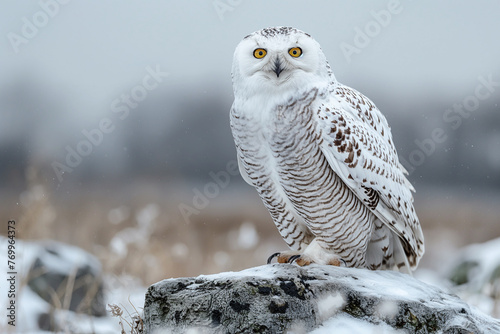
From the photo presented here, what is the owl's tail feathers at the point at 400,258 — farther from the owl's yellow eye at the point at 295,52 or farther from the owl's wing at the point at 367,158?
the owl's yellow eye at the point at 295,52

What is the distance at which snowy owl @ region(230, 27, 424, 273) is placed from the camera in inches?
92.7

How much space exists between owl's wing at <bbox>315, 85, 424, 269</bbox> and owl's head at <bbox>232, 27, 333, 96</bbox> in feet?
0.53

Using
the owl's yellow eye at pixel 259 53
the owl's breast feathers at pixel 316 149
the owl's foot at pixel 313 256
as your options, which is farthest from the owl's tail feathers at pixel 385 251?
the owl's yellow eye at pixel 259 53

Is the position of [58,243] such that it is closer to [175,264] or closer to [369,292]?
[175,264]

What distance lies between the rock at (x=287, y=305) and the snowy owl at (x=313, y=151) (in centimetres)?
36

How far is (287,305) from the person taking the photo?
1974 millimetres

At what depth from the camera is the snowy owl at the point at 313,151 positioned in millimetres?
2354

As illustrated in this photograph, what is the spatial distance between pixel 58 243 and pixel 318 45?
268 cm

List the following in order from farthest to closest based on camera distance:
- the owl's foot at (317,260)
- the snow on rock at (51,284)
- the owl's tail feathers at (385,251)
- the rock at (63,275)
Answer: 1. the rock at (63,275)
2. the snow on rock at (51,284)
3. the owl's tail feathers at (385,251)
4. the owl's foot at (317,260)

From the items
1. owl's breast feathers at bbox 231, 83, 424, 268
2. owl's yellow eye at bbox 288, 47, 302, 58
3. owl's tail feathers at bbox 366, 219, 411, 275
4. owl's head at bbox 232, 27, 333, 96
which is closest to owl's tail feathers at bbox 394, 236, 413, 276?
owl's tail feathers at bbox 366, 219, 411, 275

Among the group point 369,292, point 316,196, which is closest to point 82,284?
point 316,196

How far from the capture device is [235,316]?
1.95 m

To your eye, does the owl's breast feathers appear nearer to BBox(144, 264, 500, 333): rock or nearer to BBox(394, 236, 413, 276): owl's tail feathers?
BBox(394, 236, 413, 276): owl's tail feathers

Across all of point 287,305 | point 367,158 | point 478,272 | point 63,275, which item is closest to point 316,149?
point 367,158
